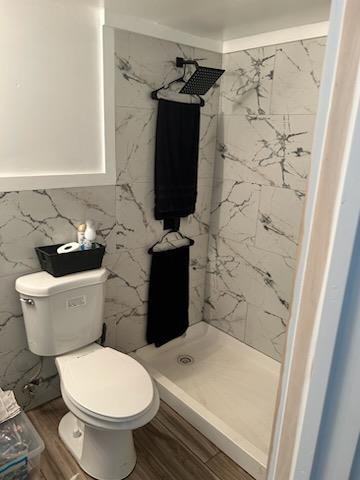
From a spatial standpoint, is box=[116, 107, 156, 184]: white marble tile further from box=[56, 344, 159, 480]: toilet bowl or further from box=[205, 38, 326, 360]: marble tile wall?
box=[56, 344, 159, 480]: toilet bowl

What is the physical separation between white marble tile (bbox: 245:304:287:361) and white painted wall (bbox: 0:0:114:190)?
56.8 inches

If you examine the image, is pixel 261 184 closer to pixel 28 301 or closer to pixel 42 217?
pixel 42 217

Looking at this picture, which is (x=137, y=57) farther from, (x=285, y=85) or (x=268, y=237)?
(x=268, y=237)

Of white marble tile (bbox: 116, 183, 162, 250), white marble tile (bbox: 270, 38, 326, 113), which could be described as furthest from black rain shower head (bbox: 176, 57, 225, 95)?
white marble tile (bbox: 116, 183, 162, 250)

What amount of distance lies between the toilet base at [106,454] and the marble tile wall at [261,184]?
1.14 m

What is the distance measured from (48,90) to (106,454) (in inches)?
67.4

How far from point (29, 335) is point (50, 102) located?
3.77 ft

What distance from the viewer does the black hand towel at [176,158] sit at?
2.12 meters

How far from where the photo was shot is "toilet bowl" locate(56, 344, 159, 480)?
1.44 m

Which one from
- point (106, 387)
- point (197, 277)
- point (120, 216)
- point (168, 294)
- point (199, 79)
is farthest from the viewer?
point (197, 277)

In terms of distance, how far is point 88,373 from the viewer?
1630 mm

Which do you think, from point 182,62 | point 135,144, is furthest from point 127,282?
point 182,62

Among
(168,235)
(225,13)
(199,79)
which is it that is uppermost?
(225,13)

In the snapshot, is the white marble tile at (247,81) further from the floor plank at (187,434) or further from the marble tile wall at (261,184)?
the floor plank at (187,434)
